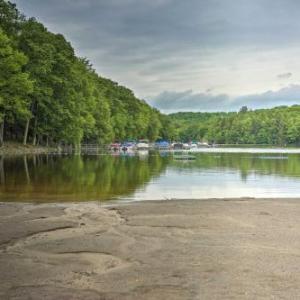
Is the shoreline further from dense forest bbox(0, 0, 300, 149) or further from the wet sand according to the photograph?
the wet sand

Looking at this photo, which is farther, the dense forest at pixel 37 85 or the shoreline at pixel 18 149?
the shoreline at pixel 18 149

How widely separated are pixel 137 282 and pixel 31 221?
6.58m

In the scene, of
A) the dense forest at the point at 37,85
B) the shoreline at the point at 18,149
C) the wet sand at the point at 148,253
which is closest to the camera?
the wet sand at the point at 148,253

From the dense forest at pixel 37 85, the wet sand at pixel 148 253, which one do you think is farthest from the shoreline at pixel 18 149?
Result: the wet sand at pixel 148 253

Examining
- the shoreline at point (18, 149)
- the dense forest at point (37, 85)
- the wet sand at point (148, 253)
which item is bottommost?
the wet sand at point (148, 253)

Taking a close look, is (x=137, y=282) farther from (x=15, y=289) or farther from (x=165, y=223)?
(x=165, y=223)

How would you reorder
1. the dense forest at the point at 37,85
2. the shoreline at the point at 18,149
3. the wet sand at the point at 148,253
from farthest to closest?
1. the shoreline at the point at 18,149
2. the dense forest at the point at 37,85
3. the wet sand at the point at 148,253

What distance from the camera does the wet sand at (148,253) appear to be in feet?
25.0

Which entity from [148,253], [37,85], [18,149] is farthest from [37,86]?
[148,253]

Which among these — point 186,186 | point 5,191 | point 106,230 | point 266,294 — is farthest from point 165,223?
point 186,186

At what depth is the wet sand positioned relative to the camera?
25.0 feet

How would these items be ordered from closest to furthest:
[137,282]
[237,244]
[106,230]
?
[137,282] < [237,244] < [106,230]

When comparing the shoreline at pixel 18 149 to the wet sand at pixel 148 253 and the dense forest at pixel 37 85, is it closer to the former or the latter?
the dense forest at pixel 37 85

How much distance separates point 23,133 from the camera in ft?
259
